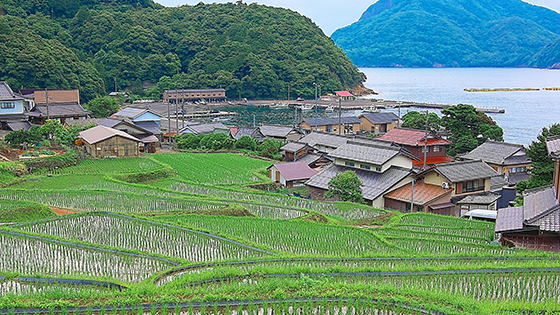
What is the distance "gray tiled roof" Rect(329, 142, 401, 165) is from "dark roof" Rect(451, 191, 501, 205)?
4.53 m

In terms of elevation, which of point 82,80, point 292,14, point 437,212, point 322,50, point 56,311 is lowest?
point 437,212

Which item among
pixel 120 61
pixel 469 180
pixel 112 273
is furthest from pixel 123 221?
pixel 120 61

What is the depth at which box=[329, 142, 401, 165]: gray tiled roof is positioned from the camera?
30.1 m

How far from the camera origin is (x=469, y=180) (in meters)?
28.5

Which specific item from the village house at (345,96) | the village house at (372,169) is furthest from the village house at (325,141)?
the village house at (345,96)

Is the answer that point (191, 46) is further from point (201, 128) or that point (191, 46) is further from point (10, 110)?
point (10, 110)

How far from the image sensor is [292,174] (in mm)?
34406

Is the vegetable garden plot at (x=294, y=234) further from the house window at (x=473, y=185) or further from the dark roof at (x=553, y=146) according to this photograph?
the house window at (x=473, y=185)

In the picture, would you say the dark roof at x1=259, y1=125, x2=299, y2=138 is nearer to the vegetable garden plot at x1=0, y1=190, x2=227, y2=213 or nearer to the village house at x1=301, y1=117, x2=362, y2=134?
the village house at x1=301, y1=117, x2=362, y2=134

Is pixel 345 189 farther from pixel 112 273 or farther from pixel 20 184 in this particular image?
pixel 20 184

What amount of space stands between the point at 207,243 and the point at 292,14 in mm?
133325

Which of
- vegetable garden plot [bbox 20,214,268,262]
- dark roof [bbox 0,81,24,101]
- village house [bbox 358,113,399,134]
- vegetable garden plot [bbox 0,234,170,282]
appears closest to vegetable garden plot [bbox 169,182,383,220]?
vegetable garden plot [bbox 20,214,268,262]

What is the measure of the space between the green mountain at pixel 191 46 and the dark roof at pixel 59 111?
41873mm

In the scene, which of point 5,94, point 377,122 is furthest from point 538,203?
point 377,122
